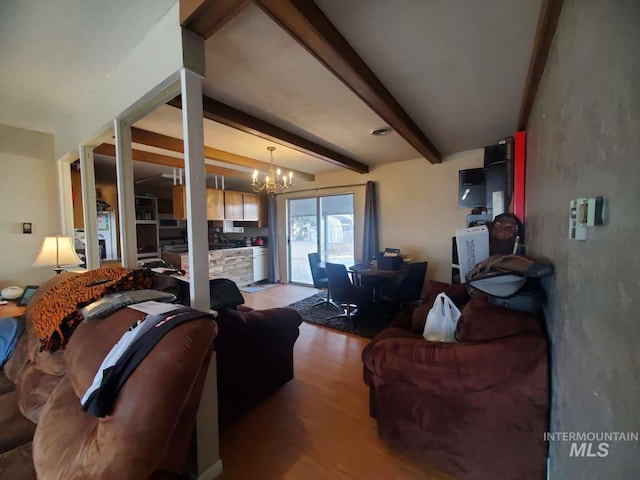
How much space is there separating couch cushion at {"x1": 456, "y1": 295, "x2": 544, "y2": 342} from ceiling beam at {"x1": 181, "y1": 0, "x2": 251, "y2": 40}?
74.6 inches

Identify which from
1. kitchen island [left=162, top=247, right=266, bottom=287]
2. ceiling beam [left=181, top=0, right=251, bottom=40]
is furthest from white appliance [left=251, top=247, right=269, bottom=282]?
ceiling beam [left=181, top=0, right=251, bottom=40]

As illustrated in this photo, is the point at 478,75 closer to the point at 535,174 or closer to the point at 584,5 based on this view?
the point at 535,174

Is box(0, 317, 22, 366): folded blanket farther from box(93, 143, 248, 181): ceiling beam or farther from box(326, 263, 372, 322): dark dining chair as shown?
box(326, 263, 372, 322): dark dining chair

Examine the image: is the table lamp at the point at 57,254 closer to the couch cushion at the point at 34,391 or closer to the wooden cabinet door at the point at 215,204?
the couch cushion at the point at 34,391

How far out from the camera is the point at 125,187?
179cm

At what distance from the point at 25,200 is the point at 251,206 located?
11.6 ft

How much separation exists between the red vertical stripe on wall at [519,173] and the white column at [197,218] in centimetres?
266

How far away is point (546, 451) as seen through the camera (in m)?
1.17

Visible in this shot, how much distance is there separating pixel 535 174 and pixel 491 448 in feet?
5.66

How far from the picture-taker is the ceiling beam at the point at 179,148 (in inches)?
106

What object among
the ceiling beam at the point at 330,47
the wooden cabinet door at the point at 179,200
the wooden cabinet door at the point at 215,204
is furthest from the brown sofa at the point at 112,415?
the wooden cabinet door at the point at 215,204

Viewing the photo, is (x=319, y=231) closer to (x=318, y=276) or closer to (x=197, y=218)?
(x=318, y=276)

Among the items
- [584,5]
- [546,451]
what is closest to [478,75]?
[584,5]

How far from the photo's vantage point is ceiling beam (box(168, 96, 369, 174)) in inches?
83.5
